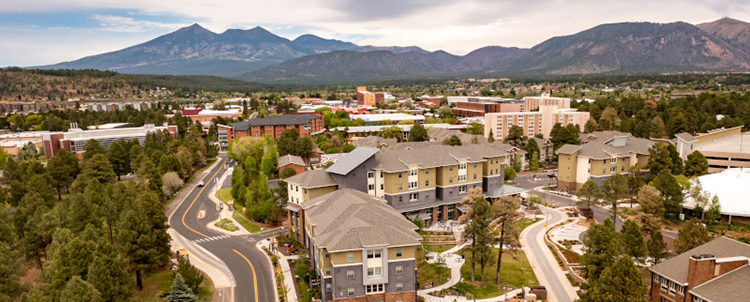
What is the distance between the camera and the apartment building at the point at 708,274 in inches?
994

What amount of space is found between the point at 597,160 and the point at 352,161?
32.6 metres

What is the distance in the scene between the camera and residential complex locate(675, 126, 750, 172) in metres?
61.0

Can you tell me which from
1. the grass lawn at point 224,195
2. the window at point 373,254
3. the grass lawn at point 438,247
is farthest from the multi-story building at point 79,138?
the window at point 373,254

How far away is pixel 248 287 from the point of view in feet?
109

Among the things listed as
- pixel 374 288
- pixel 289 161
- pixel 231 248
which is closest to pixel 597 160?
pixel 374 288

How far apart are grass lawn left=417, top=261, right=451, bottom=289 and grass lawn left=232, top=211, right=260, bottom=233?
62.6 ft

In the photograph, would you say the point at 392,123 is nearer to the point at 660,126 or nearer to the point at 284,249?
the point at 660,126

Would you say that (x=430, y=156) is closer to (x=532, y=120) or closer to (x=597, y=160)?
(x=597, y=160)

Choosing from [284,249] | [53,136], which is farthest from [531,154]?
[53,136]

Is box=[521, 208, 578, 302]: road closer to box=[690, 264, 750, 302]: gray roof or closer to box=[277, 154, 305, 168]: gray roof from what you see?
box=[690, 264, 750, 302]: gray roof

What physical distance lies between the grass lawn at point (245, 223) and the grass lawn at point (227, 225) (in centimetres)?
94

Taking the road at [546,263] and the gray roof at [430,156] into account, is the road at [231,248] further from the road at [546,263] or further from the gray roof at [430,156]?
the road at [546,263]

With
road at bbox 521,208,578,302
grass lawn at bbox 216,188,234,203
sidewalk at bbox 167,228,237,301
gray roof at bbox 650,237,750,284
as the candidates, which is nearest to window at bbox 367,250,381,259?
sidewalk at bbox 167,228,237,301

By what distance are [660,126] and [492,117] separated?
31.3 metres
